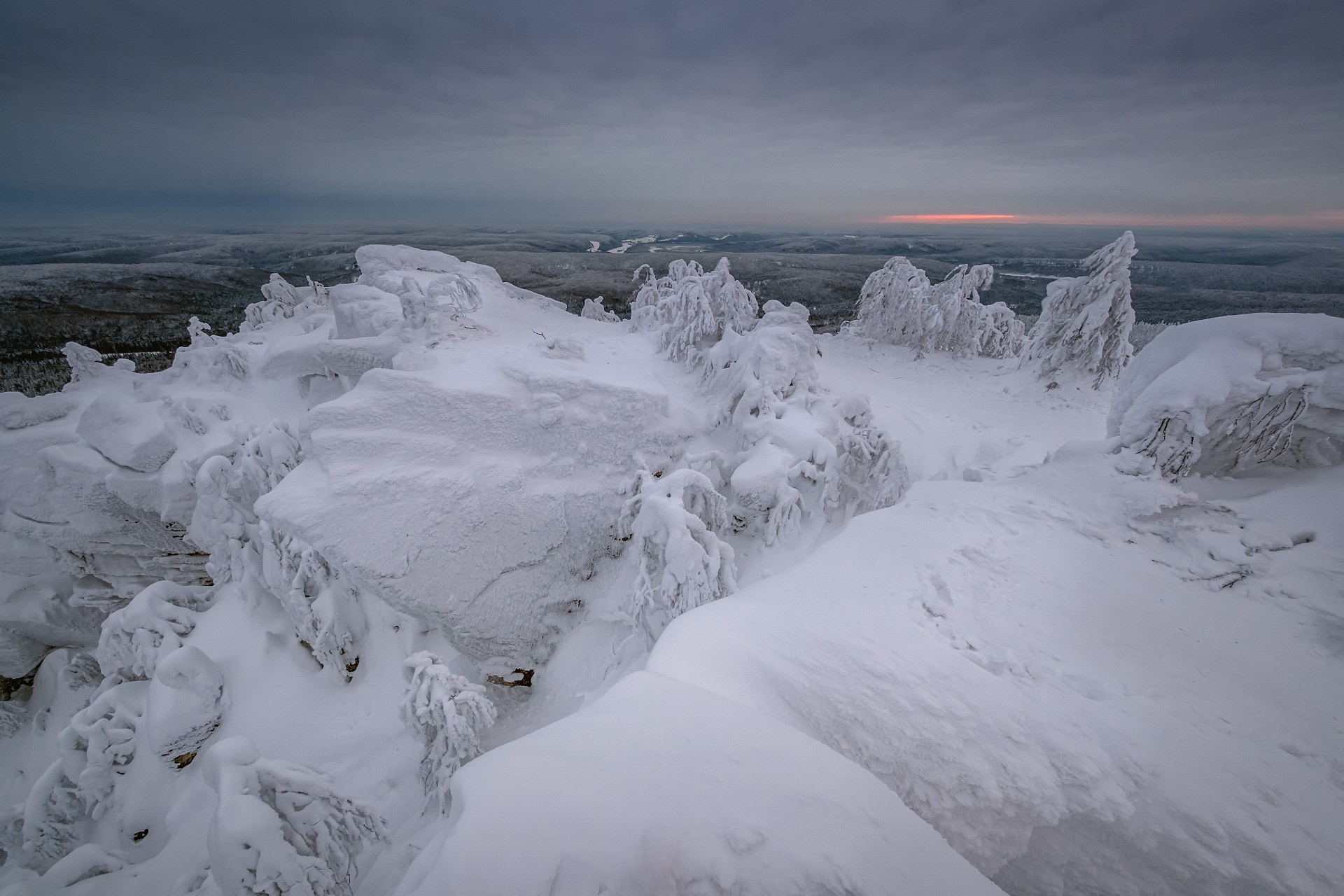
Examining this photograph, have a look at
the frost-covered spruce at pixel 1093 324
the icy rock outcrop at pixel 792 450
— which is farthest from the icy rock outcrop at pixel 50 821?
the frost-covered spruce at pixel 1093 324

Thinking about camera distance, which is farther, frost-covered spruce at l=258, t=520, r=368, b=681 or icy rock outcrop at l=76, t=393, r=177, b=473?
icy rock outcrop at l=76, t=393, r=177, b=473

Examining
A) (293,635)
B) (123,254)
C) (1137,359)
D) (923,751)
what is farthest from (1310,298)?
(123,254)

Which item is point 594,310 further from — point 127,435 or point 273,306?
point 127,435

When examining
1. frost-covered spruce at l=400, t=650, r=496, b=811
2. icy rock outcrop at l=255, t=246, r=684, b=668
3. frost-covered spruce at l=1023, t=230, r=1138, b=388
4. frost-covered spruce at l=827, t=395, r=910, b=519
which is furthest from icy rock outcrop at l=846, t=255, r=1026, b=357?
frost-covered spruce at l=400, t=650, r=496, b=811

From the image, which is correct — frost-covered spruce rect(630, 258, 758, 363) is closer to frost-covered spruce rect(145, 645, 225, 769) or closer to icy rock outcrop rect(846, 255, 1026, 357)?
icy rock outcrop rect(846, 255, 1026, 357)

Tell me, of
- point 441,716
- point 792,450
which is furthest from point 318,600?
point 792,450

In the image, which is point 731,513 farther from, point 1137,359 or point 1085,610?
point 1137,359
